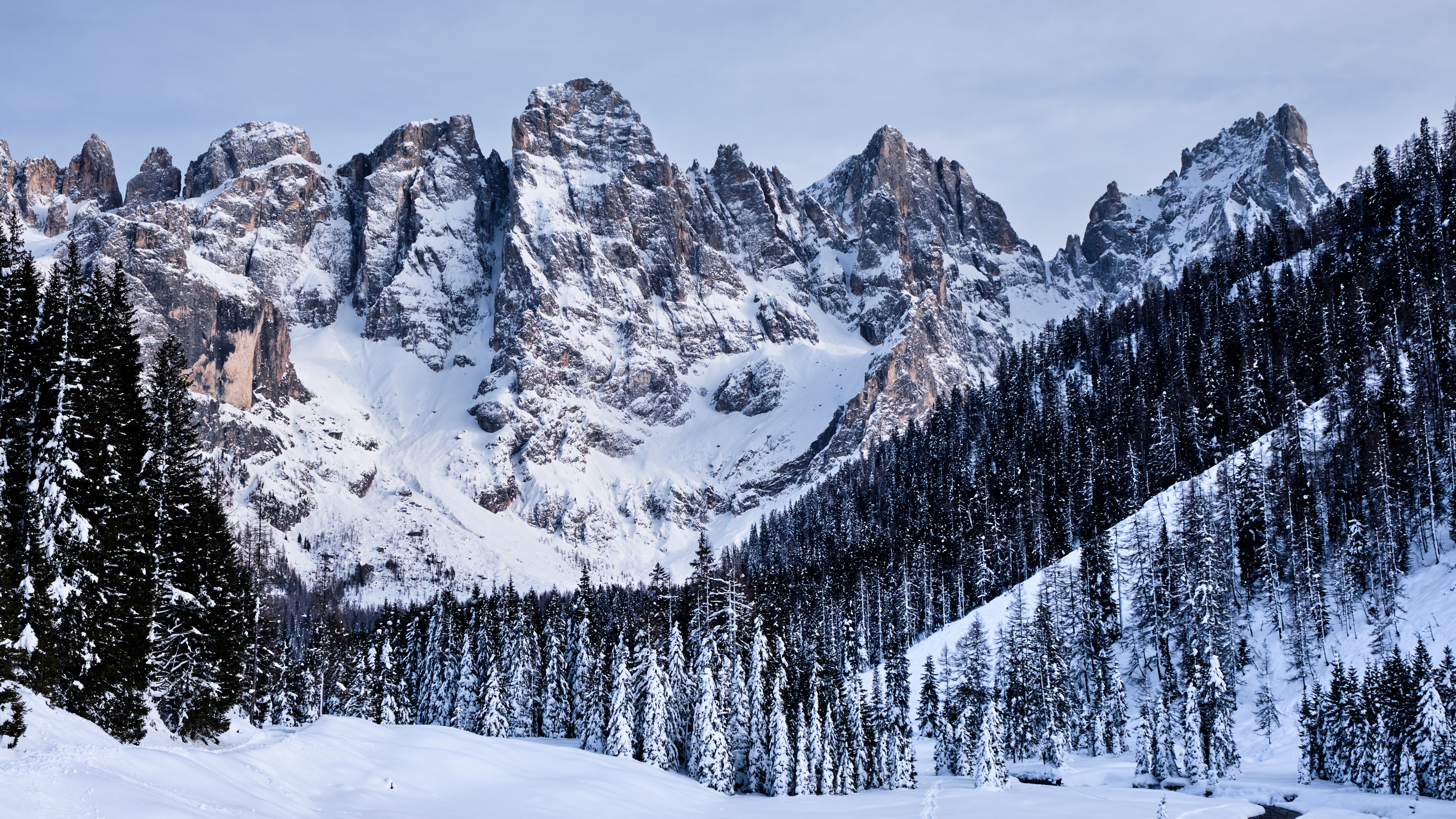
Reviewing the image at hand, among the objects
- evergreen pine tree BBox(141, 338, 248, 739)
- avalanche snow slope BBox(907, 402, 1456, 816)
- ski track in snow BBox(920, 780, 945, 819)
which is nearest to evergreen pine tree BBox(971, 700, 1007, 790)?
ski track in snow BBox(920, 780, 945, 819)

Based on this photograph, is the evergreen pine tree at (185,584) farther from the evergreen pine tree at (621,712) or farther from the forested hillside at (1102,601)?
the evergreen pine tree at (621,712)

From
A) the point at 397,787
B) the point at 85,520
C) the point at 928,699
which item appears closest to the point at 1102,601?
the point at 928,699

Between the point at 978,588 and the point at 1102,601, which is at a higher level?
the point at 978,588

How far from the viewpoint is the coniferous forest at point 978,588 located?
102 ft

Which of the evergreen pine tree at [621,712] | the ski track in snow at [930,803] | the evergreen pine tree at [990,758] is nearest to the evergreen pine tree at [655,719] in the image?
the evergreen pine tree at [621,712]

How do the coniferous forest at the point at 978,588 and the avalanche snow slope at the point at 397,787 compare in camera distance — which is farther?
the coniferous forest at the point at 978,588

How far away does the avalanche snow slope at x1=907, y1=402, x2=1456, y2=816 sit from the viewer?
50.3 meters

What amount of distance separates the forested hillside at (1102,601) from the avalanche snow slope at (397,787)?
245 inches

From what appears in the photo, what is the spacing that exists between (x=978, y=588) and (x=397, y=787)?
91.4 m

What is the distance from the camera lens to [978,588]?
11281 cm

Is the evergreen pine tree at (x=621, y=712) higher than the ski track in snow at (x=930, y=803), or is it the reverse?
the evergreen pine tree at (x=621, y=712)

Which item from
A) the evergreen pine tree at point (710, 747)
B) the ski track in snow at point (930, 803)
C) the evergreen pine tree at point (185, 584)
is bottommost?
the ski track in snow at point (930, 803)

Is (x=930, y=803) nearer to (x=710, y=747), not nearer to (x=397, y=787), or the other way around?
(x=710, y=747)

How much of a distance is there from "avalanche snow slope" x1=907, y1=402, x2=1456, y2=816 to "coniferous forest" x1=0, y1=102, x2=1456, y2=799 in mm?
965
